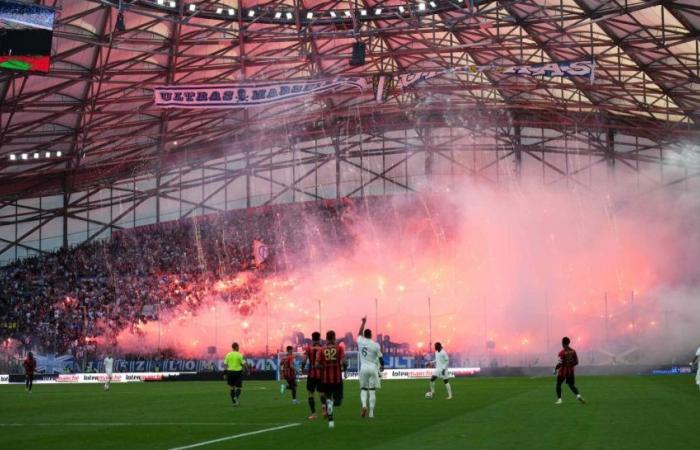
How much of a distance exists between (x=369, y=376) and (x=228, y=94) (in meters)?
21.5

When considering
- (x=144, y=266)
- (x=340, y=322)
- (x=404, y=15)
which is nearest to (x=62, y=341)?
(x=144, y=266)

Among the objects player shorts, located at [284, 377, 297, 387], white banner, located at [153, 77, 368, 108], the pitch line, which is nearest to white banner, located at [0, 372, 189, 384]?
white banner, located at [153, 77, 368, 108]

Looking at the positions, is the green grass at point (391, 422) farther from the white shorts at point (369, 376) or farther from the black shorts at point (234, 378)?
the white shorts at point (369, 376)

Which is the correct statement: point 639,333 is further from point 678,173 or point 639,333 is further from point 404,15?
point 404,15

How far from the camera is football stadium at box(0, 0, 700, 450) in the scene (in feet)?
141

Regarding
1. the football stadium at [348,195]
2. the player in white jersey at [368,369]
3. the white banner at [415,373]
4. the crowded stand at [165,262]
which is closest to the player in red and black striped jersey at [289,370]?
the football stadium at [348,195]

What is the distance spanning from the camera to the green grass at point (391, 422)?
14.6 m

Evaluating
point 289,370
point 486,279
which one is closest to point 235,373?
point 289,370

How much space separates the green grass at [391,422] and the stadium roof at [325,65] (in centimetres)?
1862

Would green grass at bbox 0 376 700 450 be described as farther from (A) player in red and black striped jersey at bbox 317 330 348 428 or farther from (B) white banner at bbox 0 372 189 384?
(B) white banner at bbox 0 372 189 384

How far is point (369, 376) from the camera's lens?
63.2 ft

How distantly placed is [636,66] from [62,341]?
33900 millimetres

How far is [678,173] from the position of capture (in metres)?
62.3

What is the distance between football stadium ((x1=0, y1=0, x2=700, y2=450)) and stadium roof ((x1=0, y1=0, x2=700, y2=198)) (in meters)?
0.18
